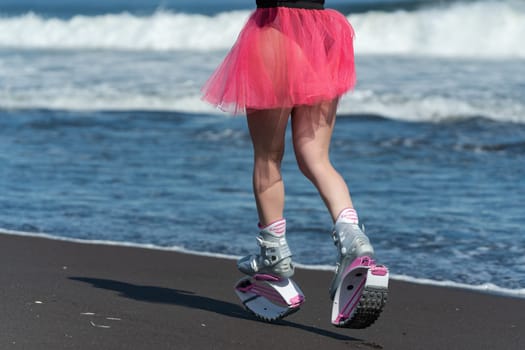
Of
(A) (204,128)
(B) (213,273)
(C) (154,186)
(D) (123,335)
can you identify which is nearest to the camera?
(D) (123,335)

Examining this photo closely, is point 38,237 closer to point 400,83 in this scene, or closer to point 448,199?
point 448,199

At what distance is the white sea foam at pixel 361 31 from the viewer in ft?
70.8

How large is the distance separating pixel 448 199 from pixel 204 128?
4.42 metres

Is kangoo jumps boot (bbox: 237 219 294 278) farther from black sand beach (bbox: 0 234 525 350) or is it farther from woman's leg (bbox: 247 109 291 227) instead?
black sand beach (bbox: 0 234 525 350)

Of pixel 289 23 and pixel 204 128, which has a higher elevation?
pixel 289 23

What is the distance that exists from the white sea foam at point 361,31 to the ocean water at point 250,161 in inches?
22.0

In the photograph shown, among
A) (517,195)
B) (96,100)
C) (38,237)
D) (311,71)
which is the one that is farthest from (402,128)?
(311,71)

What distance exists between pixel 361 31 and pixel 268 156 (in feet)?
68.6

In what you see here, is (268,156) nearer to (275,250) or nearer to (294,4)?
(275,250)

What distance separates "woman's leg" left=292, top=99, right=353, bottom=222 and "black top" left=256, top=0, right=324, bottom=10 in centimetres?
34

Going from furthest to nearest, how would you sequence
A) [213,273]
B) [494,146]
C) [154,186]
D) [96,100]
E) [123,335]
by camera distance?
[96,100] < [494,146] < [154,186] < [213,273] < [123,335]

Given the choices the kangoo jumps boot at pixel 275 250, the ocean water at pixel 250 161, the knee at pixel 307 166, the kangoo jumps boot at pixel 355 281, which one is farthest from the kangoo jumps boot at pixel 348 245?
the ocean water at pixel 250 161

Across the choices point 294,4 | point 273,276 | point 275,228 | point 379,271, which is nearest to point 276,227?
point 275,228

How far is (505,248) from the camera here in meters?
5.36
